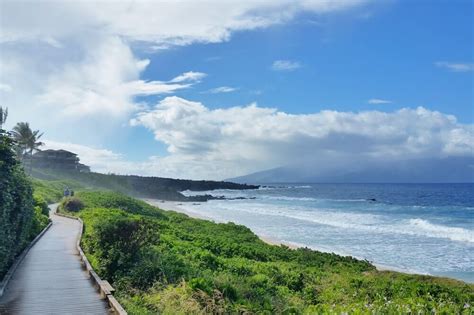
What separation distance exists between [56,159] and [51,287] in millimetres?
90416

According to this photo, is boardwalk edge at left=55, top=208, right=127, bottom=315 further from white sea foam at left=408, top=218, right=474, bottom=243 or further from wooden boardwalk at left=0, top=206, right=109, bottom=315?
white sea foam at left=408, top=218, right=474, bottom=243

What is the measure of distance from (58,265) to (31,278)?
69.3 inches

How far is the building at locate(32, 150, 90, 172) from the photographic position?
9381 centimetres

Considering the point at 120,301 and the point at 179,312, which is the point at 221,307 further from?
the point at 120,301

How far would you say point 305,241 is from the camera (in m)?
33.4

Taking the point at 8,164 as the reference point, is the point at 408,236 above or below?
below

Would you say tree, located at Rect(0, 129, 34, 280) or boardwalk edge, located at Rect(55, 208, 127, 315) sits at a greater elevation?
tree, located at Rect(0, 129, 34, 280)

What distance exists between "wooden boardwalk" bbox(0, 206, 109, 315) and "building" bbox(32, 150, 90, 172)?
82.7 meters

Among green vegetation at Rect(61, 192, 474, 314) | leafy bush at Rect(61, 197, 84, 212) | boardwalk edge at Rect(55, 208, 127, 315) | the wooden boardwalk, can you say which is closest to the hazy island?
green vegetation at Rect(61, 192, 474, 314)

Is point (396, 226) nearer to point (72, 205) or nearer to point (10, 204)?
point (72, 205)

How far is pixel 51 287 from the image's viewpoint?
11.4m

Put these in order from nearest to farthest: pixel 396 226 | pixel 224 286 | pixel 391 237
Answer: pixel 224 286 < pixel 391 237 < pixel 396 226

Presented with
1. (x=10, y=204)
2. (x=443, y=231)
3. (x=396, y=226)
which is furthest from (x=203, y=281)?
(x=396, y=226)

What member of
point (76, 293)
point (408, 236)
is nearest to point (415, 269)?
point (408, 236)
